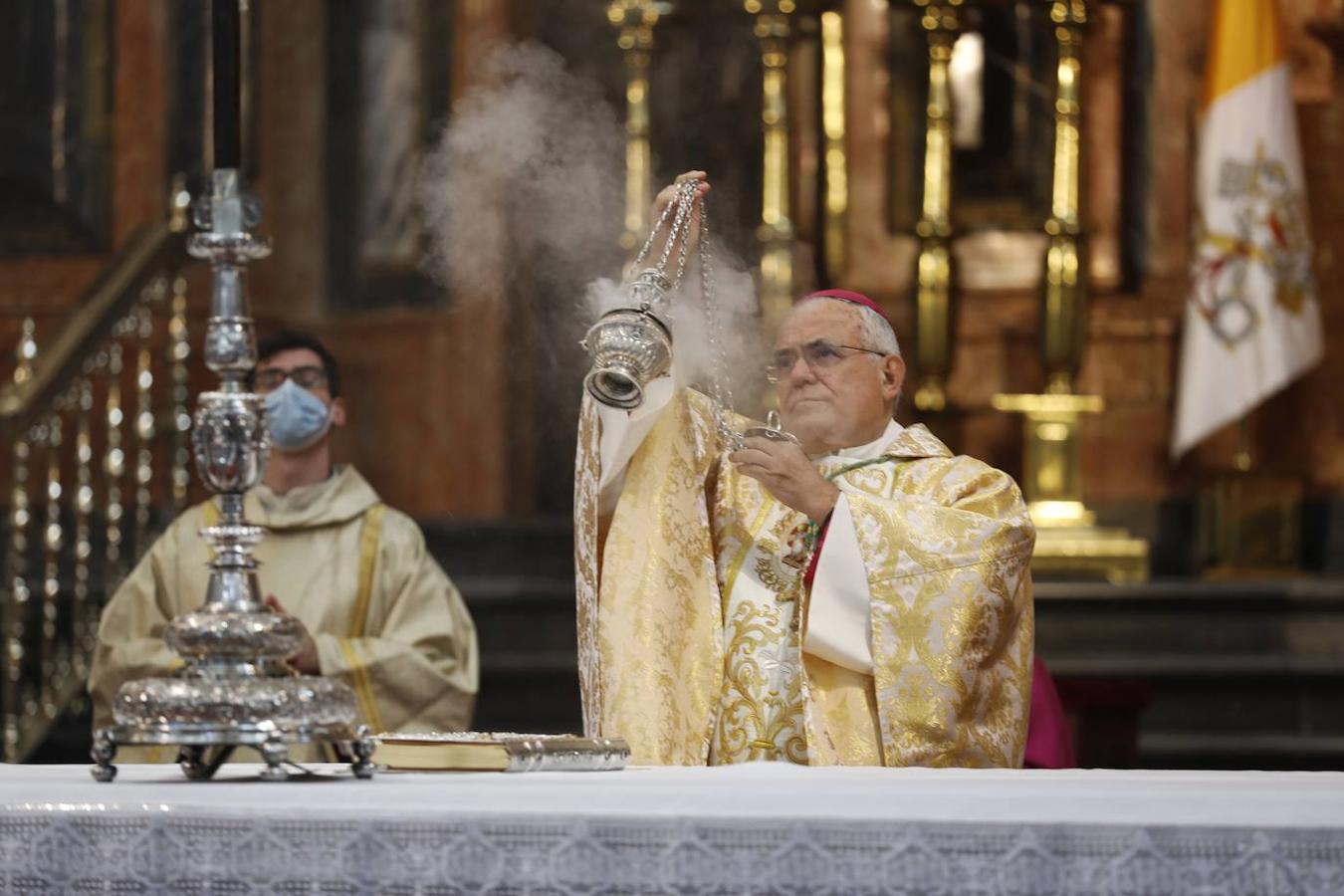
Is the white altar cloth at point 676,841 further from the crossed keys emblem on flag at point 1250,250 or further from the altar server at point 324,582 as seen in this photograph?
the crossed keys emblem on flag at point 1250,250

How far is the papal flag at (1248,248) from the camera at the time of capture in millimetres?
7863

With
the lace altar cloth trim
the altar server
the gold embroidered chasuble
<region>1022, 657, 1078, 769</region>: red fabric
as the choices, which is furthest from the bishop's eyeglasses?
the lace altar cloth trim

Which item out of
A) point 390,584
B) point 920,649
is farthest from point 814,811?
point 390,584

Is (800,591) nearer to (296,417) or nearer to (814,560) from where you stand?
(814,560)

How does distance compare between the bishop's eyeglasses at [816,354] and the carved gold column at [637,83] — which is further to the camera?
the carved gold column at [637,83]

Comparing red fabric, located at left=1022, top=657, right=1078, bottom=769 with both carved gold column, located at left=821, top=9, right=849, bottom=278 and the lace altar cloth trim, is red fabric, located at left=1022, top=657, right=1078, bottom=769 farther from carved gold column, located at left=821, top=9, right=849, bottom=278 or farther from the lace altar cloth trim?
carved gold column, located at left=821, top=9, right=849, bottom=278

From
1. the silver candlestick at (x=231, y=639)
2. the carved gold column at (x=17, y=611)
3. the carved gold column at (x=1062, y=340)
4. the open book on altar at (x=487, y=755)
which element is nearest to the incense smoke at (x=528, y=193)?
the carved gold column at (x=1062, y=340)

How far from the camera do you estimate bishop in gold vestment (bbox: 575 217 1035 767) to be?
3.89 metres

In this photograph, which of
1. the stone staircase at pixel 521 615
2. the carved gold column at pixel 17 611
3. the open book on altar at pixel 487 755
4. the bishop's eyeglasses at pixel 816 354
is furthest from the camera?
the stone staircase at pixel 521 615

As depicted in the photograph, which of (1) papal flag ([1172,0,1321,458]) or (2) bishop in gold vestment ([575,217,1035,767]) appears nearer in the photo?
(2) bishop in gold vestment ([575,217,1035,767])

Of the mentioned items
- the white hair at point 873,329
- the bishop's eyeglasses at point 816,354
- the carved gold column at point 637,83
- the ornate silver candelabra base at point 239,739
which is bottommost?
the ornate silver candelabra base at point 239,739

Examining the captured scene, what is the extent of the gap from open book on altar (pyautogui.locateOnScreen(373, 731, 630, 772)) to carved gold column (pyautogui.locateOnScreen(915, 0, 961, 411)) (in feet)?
17.5

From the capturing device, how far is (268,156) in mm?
8719

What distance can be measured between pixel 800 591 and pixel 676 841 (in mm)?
1949
